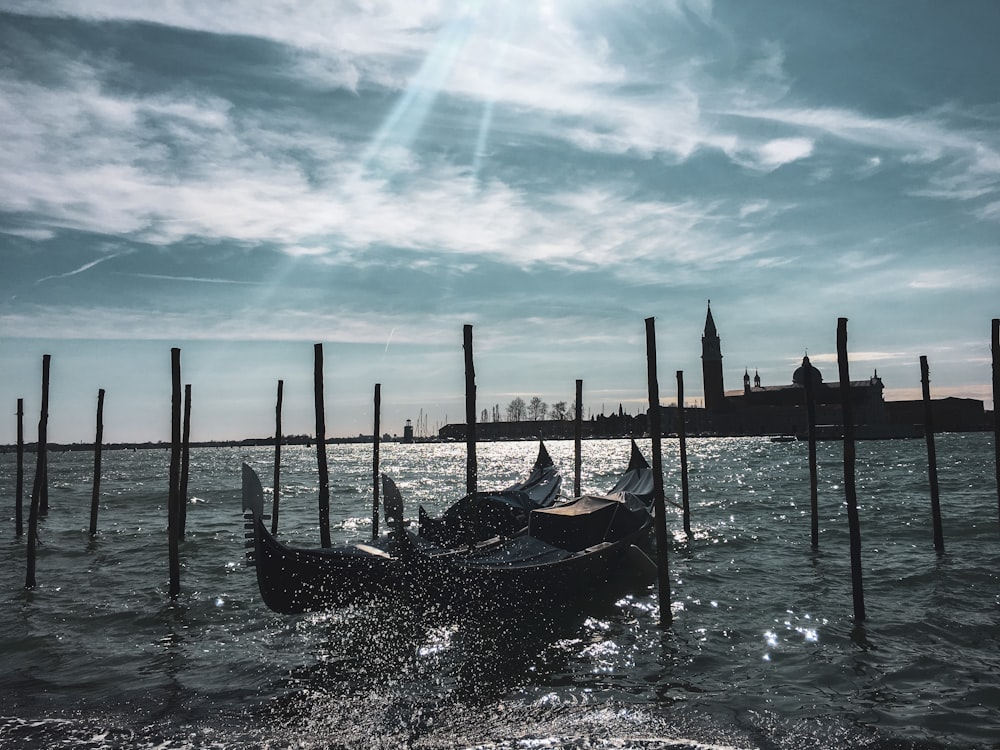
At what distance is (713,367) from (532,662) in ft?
384

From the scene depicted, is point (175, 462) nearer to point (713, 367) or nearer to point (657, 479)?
point (657, 479)

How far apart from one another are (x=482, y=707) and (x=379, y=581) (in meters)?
3.46

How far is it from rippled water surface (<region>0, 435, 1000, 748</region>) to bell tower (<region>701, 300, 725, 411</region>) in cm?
10660

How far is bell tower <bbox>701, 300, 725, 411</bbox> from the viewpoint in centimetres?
11950

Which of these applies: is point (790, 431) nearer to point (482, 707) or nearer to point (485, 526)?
point (485, 526)

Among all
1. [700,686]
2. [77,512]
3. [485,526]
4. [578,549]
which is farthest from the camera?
[77,512]

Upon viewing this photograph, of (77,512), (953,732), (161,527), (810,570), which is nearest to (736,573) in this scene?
(810,570)

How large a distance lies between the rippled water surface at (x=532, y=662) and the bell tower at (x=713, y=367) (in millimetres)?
106600

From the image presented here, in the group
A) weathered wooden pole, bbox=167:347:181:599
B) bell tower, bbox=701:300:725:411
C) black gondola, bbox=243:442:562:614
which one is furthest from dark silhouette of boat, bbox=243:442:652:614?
bell tower, bbox=701:300:725:411

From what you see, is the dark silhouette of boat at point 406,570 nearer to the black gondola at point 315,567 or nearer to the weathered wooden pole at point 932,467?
the black gondola at point 315,567

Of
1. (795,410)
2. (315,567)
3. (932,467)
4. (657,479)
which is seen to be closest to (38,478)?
(315,567)

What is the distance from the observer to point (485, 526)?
15609 millimetres

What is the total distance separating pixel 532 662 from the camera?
8.55 meters

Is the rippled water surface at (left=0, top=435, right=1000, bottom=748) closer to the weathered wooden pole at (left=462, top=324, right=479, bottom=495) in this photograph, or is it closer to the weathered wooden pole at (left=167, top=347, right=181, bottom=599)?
the weathered wooden pole at (left=167, top=347, right=181, bottom=599)
